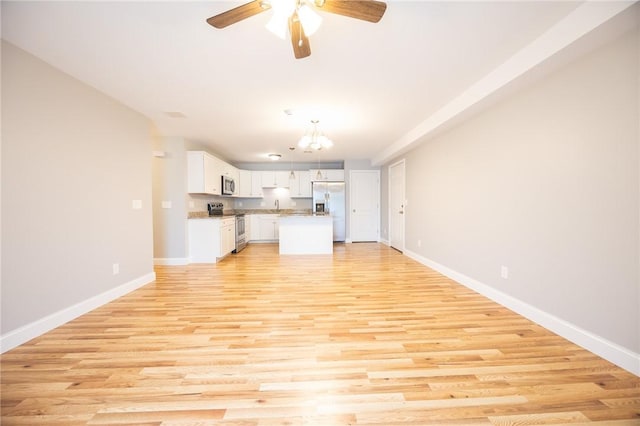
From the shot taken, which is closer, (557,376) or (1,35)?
(557,376)

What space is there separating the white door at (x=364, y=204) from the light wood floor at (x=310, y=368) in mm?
4274

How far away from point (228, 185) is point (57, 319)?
4.13 metres

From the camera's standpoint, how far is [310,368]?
1.72m

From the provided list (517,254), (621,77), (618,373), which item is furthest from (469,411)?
(621,77)

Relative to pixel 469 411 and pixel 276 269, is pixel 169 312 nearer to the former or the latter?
pixel 276 269

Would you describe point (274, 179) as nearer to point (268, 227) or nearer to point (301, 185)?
point (301, 185)

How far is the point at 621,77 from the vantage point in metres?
1.71

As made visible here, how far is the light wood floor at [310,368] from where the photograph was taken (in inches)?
53.5

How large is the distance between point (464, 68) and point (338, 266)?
11.1 ft

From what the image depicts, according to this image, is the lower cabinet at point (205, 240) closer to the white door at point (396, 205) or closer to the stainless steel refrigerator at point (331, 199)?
the stainless steel refrigerator at point (331, 199)

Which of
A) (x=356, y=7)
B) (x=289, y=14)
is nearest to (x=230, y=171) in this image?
(x=289, y=14)

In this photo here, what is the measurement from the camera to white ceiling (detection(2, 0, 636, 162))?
1.72m

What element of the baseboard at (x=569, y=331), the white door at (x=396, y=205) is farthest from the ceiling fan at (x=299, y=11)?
the white door at (x=396, y=205)

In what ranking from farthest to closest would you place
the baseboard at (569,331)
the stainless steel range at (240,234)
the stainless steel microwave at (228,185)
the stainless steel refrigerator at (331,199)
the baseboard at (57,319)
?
the stainless steel refrigerator at (331,199), the stainless steel range at (240,234), the stainless steel microwave at (228,185), the baseboard at (57,319), the baseboard at (569,331)
